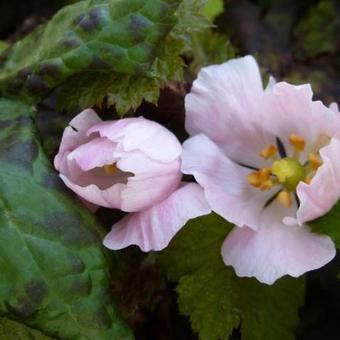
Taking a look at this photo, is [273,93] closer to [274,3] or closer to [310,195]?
[310,195]

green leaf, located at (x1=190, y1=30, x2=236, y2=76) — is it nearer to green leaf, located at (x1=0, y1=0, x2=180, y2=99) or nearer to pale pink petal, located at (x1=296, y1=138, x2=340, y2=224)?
green leaf, located at (x1=0, y1=0, x2=180, y2=99)

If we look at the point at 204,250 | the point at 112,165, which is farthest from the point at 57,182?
the point at 204,250

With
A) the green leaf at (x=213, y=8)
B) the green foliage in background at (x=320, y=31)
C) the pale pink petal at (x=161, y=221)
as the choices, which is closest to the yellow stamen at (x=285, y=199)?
the pale pink petal at (x=161, y=221)

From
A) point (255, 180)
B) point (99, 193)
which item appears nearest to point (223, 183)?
point (255, 180)

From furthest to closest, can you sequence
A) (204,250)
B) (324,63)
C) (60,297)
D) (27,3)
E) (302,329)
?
(27,3) → (324,63) → (302,329) → (204,250) → (60,297)

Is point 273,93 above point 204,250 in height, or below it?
above

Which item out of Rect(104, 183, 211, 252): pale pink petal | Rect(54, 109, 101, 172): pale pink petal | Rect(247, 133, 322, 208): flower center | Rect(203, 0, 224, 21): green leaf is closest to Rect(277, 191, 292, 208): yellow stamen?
Rect(247, 133, 322, 208): flower center
